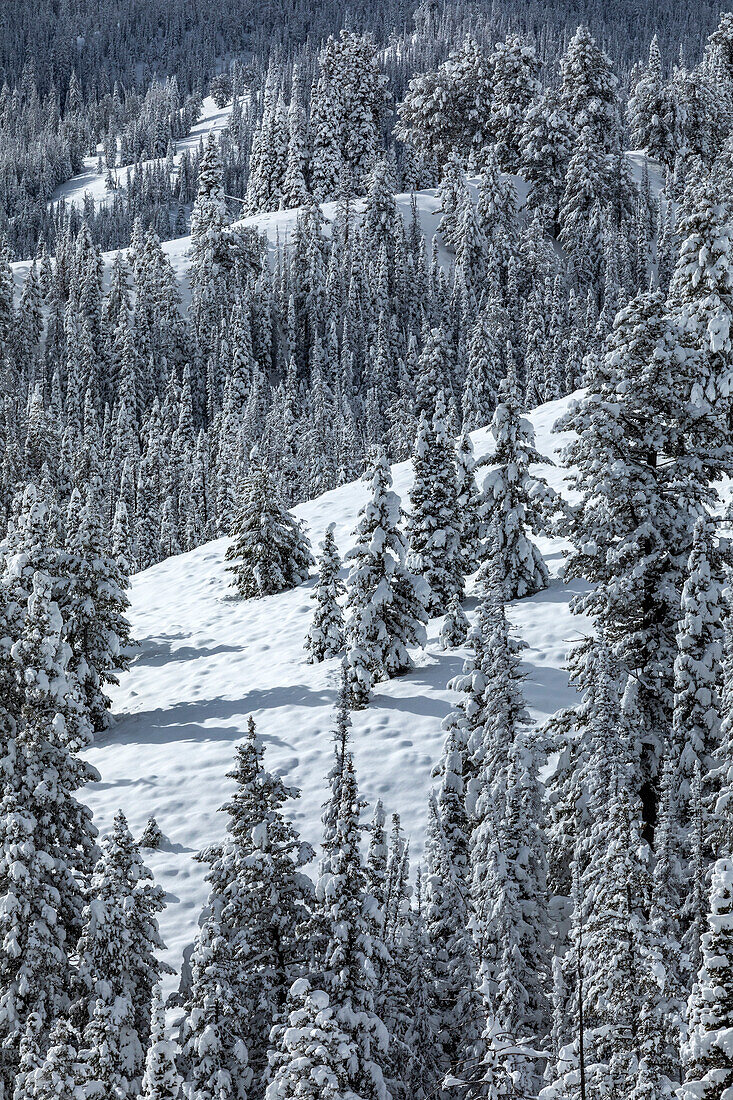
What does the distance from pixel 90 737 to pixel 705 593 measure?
12576mm

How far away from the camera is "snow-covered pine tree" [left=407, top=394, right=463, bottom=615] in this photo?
28891mm

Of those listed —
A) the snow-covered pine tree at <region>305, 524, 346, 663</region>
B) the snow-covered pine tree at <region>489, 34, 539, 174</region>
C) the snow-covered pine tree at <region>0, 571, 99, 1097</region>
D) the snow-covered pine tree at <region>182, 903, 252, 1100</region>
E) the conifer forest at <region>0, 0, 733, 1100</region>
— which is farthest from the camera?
the snow-covered pine tree at <region>489, 34, 539, 174</region>

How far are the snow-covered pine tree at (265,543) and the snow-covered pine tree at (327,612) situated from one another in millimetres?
8034

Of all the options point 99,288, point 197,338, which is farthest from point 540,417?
point 99,288

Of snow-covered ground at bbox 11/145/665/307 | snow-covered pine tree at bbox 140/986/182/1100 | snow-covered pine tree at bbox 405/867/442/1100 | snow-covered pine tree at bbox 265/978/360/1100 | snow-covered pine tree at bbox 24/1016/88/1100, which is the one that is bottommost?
snow-covered pine tree at bbox 405/867/442/1100

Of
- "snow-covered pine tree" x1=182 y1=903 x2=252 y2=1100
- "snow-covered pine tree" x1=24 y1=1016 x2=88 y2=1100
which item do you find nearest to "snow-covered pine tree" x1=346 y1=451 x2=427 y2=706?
"snow-covered pine tree" x1=182 y1=903 x2=252 y2=1100

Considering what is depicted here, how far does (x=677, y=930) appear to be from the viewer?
1302 cm

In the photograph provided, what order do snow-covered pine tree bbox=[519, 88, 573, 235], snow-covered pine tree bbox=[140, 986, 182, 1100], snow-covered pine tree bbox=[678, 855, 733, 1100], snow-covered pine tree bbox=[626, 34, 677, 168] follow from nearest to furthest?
snow-covered pine tree bbox=[678, 855, 733, 1100] < snow-covered pine tree bbox=[140, 986, 182, 1100] < snow-covered pine tree bbox=[519, 88, 573, 235] < snow-covered pine tree bbox=[626, 34, 677, 168]

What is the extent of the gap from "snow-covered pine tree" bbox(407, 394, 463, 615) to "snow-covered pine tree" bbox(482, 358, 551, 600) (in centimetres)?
122

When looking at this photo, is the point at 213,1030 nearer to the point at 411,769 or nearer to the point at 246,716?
the point at 411,769

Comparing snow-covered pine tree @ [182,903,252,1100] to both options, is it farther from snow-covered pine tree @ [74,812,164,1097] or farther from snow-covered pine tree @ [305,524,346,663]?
snow-covered pine tree @ [305,524,346,663]

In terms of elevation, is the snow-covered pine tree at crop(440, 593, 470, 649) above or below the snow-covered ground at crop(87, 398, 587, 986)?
above

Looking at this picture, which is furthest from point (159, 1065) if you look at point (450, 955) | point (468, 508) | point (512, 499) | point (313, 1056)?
point (468, 508)

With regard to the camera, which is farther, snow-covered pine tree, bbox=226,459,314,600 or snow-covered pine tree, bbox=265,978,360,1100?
snow-covered pine tree, bbox=226,459,314,600
